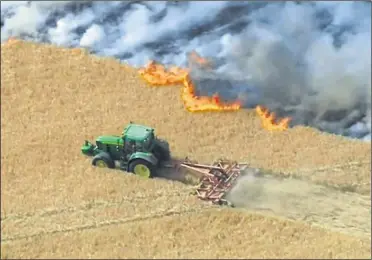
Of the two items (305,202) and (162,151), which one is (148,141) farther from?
(305,202)

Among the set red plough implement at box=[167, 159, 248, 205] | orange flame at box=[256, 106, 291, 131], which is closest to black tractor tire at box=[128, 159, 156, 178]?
red plough implement at box=[167, 159, 248, 205]

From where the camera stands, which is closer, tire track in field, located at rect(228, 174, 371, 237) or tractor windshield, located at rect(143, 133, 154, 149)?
tire track in field, located at rect(228, 174, 371, 237)

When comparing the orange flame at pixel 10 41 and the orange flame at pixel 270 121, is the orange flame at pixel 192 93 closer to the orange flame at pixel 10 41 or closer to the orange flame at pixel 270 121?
the orange flame at pixel 270 121

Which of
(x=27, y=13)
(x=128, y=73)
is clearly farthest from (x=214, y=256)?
(x=27, y=13)

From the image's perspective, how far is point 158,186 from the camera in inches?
294

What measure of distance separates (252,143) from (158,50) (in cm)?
139

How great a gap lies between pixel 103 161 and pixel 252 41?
186 centimetres

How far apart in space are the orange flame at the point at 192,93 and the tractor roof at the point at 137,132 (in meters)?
0.64

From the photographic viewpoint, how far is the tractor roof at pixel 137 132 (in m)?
7.38

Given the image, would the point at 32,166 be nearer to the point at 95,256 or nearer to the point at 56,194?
the point at 56,194

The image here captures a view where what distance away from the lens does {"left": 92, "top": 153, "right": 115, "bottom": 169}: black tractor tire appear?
7.52 m

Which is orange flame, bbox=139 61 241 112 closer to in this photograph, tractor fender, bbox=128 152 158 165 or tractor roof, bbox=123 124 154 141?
tractor roof, bbox=123 124 154 141

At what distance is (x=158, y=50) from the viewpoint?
871 cm

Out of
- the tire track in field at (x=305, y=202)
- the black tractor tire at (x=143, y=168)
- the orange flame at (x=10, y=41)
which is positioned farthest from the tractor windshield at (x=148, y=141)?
the orange flame at (x=10, y=41)
